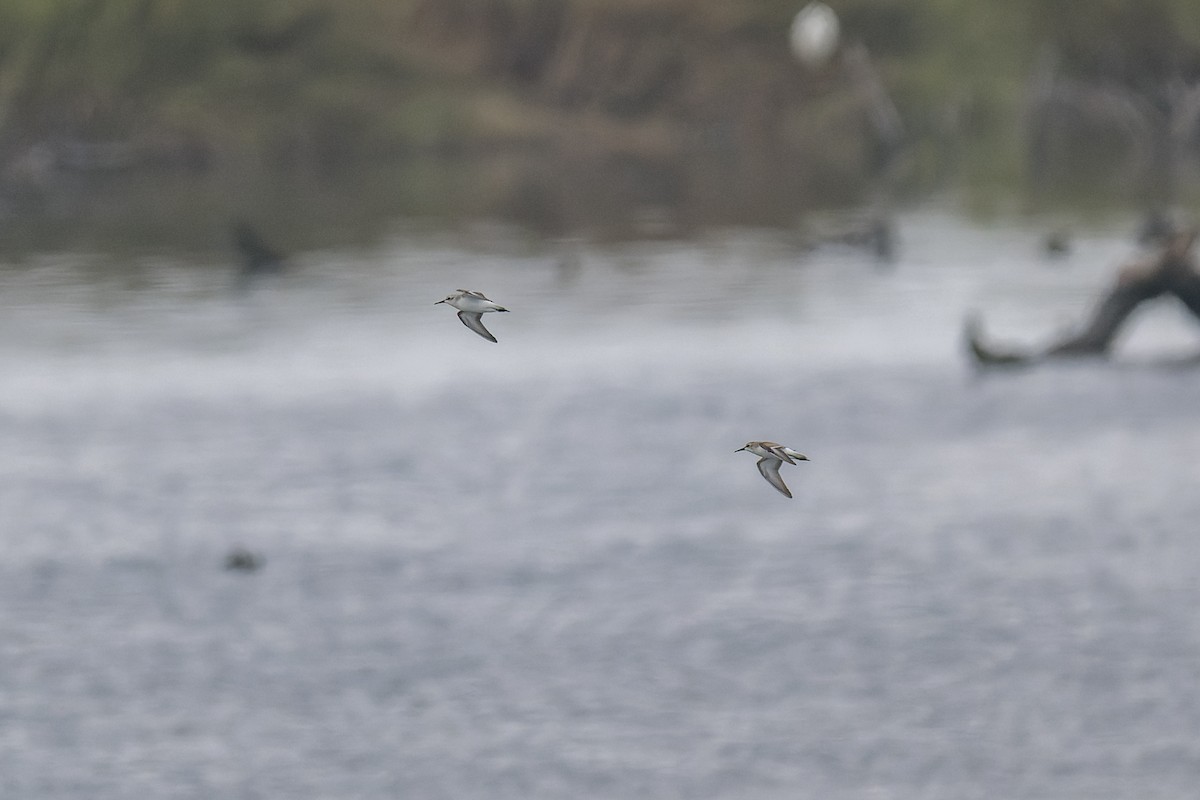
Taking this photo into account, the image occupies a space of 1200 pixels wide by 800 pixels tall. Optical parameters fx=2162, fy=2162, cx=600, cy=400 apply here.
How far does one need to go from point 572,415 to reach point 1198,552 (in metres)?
14.6

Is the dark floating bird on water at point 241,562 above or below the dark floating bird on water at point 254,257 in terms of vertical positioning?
above

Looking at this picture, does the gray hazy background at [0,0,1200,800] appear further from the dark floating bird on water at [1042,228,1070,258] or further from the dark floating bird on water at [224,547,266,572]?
the dark floating bird on water at [1042,228,1070,258]

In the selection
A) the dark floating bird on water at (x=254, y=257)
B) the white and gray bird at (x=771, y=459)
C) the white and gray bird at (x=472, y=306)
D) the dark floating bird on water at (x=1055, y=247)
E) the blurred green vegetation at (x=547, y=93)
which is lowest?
the blurred green vegetation at (x=547, y=93)

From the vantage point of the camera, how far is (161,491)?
3300 cm

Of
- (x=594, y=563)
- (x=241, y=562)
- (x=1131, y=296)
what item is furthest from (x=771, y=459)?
(x=1131, y=296)

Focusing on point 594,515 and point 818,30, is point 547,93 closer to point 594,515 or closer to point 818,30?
point 818,30

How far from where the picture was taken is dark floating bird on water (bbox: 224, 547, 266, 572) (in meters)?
27.5

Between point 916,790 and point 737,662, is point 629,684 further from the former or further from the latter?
point 916,790

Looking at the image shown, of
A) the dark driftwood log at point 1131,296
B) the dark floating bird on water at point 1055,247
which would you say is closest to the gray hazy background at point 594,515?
the dark floating bird on water at point 1055,247

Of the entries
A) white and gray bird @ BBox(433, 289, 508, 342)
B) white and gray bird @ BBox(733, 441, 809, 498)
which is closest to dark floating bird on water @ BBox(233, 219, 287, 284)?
white and gray bird @ BBox(433, 289, 508, 342)

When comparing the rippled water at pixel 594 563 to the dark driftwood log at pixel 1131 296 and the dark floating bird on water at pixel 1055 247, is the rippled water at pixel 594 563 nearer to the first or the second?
the dark driftwood log at pixel 1131 296

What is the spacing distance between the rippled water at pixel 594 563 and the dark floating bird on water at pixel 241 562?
23 cm

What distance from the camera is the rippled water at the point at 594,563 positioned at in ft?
66.8

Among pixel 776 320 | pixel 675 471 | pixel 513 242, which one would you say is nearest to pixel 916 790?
pixel 675 471
